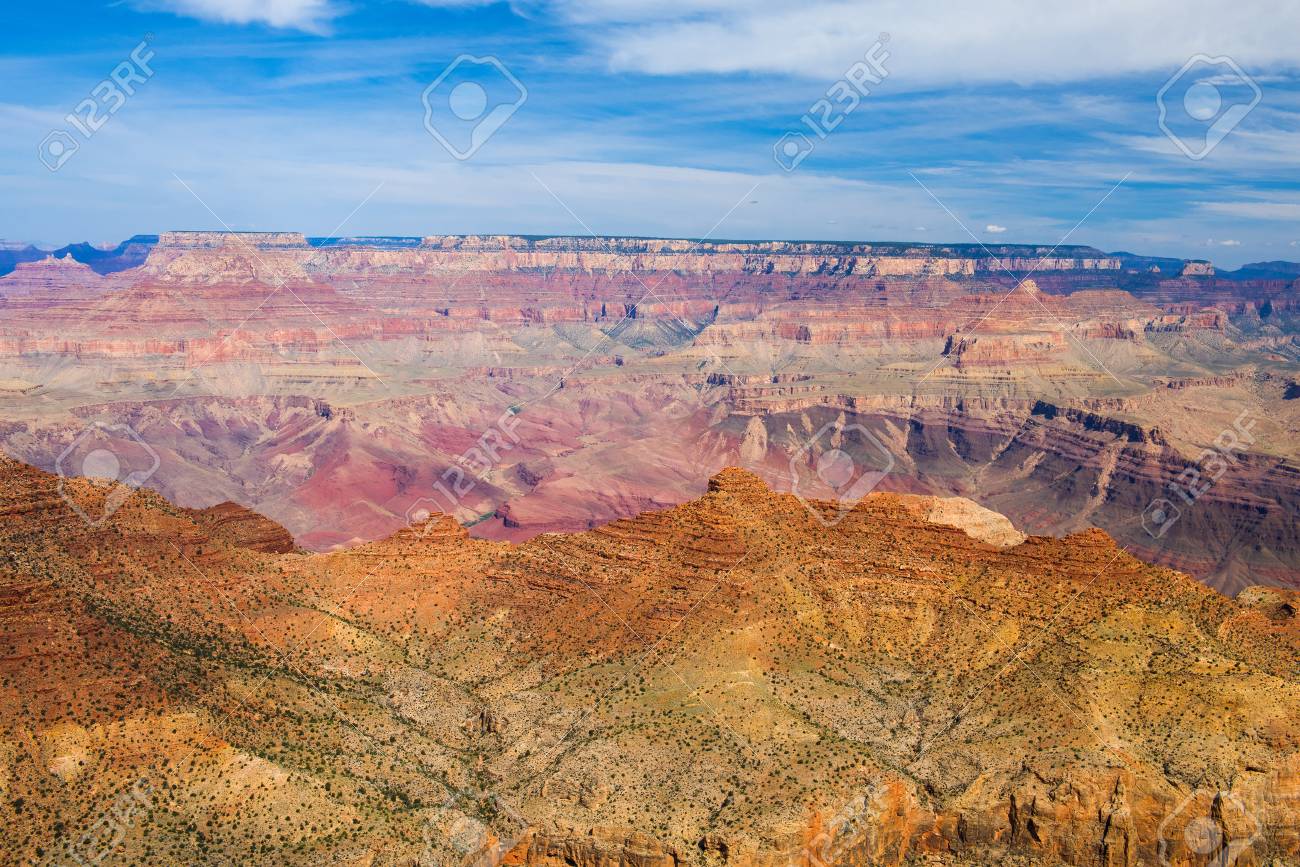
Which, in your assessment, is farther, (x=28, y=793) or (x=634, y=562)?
(x=634, y=562)

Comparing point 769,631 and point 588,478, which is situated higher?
point 769,631

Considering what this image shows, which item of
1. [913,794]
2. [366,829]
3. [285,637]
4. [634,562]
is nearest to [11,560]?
[285,637]

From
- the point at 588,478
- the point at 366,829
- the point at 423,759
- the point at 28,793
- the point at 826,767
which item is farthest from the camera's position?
the point at 588,478

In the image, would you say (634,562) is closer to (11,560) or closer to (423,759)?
(423,759)

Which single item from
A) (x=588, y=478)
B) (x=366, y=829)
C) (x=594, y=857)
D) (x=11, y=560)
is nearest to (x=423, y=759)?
(x=366, y=829)

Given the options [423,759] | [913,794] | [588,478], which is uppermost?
[913,794]

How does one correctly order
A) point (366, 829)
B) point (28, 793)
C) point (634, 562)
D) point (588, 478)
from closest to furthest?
point (28, 793), point (366, 829), point (634, 562), point (588, 478)
